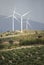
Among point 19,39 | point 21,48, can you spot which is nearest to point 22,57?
point 21,48

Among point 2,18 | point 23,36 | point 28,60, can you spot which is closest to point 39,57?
point 28,60

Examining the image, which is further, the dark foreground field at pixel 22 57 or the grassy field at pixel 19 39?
the grassy field at pixel 19 39

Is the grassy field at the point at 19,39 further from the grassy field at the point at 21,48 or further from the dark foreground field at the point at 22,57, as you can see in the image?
the dark foreground field at the point at 22,57

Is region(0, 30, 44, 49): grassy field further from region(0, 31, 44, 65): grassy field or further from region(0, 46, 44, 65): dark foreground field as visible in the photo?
region(0, 46, 44, 65): dark foreground field

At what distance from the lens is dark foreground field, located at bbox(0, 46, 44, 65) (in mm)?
5434

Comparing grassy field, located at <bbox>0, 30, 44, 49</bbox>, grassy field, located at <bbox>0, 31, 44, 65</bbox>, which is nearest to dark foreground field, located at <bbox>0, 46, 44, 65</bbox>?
grassy field, located at <bbox>0, 31, 44, 65</bbox>

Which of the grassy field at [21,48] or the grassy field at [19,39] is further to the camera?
the grassy field at [19,39]

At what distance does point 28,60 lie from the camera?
551cm

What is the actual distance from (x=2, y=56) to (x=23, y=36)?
0.88 meters

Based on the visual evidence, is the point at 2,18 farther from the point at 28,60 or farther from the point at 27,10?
the point at 28,60

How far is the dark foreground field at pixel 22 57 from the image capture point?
17.8ft

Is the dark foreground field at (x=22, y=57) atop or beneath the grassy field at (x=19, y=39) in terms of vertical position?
beneath

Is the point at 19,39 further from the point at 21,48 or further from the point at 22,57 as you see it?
the point at 22,57

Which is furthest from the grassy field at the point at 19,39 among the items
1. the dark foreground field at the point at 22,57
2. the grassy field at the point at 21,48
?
the dark foreground field at the point at 22,57
